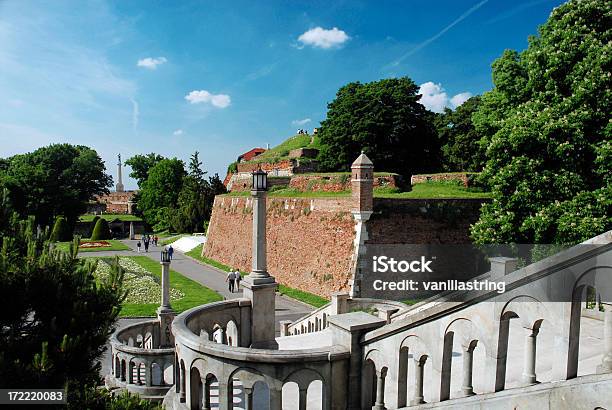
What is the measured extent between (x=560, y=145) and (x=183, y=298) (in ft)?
52.5

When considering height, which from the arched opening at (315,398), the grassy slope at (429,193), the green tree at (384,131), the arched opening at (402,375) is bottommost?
the arched opening at (315,398)

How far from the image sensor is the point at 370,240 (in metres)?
19.0

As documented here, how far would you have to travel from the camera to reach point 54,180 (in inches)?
2153

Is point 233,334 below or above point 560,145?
below

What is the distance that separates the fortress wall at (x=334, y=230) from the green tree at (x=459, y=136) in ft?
54.4

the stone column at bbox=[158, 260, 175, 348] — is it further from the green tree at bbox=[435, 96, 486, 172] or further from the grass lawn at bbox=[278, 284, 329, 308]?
the green tree at bbox=[435, 96, 486, 172]

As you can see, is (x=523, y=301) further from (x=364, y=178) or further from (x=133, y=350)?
(x=364, y=178)

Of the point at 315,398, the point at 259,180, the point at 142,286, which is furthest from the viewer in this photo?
the point at 142,286

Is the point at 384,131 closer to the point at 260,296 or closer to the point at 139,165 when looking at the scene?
the point at 260,296

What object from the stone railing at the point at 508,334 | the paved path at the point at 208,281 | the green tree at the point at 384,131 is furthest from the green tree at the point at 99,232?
the stone railing at the point at 508,334

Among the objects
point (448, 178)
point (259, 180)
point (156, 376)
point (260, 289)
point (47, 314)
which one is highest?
Result: point (448, 178)

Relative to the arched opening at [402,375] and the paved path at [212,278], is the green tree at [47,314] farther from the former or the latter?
the paved path at [212,278]

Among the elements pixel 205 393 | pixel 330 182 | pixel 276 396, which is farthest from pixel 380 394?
pixel 330 182

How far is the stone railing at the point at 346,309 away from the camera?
1075 cm
